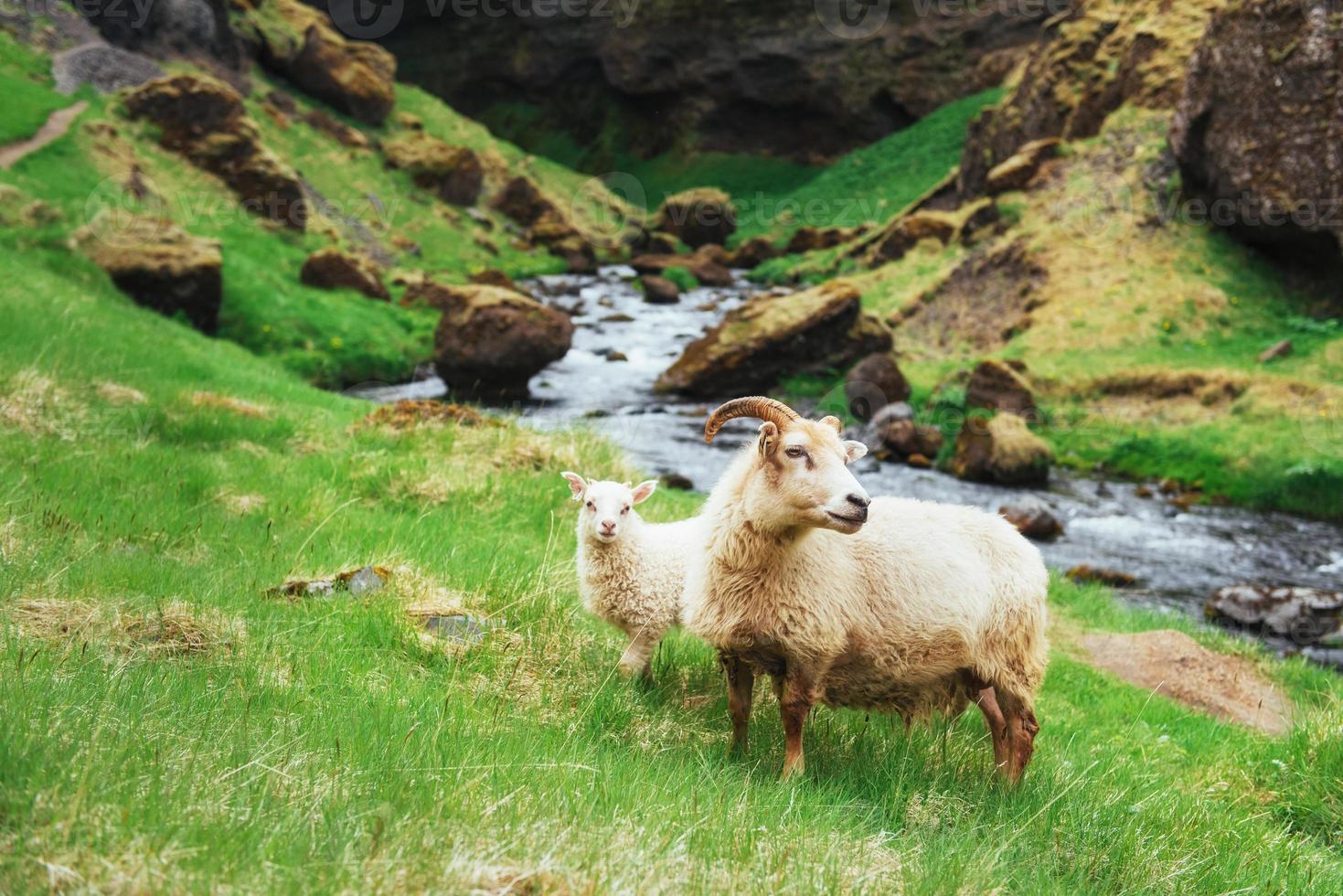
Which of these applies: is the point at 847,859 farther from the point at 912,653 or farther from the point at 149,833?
the point at 149,833

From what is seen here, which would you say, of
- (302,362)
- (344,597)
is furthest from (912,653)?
(302,362)

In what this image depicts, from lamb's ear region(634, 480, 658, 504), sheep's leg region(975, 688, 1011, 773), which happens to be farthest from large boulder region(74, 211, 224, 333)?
sheep's leg region(975, 688, 1011, 773)

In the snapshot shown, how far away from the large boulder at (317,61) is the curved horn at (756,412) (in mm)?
49765

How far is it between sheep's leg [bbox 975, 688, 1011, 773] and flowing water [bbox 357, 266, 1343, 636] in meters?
6.81

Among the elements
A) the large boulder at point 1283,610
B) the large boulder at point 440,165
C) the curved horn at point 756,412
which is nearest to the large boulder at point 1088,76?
the large boulder at point 440,165

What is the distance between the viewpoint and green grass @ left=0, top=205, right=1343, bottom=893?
128 inches

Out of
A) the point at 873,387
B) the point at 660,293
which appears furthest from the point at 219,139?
the point at 873,387

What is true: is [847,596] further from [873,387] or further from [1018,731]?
[873,387]

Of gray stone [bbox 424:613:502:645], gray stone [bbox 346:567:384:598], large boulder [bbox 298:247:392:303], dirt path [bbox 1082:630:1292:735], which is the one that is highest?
gray stone [bbox 424:613:502:645]

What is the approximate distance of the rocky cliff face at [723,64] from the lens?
266 ft

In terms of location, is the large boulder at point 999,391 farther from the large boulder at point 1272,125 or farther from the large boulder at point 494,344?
the large boulder at point 494,344

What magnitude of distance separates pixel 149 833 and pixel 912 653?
4.18 metres

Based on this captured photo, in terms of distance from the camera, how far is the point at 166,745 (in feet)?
11.9

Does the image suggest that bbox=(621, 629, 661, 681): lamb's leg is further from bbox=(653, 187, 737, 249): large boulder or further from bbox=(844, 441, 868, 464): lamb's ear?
bbox=(653, 187, 737, 249): large boulder
